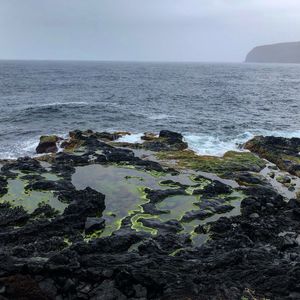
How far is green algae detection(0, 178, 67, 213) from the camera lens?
30.7 meters

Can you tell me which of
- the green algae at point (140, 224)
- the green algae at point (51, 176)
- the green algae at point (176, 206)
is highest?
the green algae at point (51, 176)

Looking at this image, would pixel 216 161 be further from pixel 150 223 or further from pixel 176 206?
pixel 150 223

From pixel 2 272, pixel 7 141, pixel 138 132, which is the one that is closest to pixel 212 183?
pixel 2 272

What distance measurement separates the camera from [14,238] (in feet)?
81.4

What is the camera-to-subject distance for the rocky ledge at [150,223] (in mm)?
19156

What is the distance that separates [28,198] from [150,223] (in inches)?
420

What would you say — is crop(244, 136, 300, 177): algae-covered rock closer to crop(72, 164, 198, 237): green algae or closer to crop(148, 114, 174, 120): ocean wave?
crop(72, 164, 198, 237): green algae

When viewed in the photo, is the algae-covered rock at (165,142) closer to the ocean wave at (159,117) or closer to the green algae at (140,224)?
the ocean wave at (159,117)

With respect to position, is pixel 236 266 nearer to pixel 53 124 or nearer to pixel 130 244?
pixel 130 244

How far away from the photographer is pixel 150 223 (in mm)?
27766

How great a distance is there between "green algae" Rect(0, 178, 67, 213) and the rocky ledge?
79mm

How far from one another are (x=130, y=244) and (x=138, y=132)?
3596 cm

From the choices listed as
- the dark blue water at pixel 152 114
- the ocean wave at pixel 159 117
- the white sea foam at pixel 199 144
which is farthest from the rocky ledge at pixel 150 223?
the ocean wave at pixel 159 117

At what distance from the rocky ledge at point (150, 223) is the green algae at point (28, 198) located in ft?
0.26
